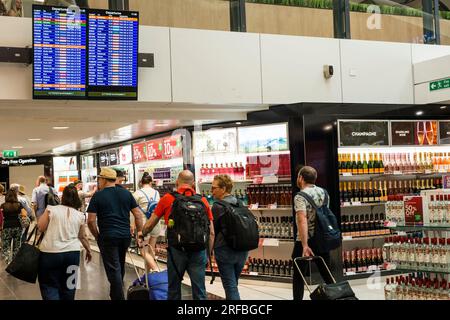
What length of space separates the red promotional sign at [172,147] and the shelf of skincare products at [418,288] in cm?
531

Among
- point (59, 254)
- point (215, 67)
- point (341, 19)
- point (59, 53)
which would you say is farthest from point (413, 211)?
point (341, 19)

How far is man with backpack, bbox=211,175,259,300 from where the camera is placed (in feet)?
17.1

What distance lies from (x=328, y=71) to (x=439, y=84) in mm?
1578

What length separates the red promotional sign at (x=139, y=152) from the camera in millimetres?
11781

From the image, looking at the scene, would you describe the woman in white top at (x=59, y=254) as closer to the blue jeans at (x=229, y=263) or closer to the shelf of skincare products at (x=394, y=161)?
the blue jeans at (x=229, y=263)

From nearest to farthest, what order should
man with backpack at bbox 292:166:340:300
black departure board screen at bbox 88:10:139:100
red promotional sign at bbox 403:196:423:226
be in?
red promotional sign at bbox 403:196:423:226 → man with backpack at bbox 292:166:340:300 → black departure board screen at bbox 88:10:139:100

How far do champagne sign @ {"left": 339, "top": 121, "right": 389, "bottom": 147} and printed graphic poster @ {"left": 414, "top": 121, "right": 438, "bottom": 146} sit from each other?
1.81ft

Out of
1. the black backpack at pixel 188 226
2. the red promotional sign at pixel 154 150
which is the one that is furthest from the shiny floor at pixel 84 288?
the black backpack at pixel 188 226

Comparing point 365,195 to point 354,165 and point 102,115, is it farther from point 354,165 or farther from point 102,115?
point 102,115

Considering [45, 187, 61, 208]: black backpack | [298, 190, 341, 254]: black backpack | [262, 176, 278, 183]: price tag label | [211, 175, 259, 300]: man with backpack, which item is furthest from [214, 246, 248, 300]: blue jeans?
[45, 187, 61, 208]: black backpack

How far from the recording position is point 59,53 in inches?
258

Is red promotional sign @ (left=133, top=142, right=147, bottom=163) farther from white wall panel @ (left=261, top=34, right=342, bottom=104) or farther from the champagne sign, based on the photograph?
the champagne sign

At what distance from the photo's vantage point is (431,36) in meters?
9.21
